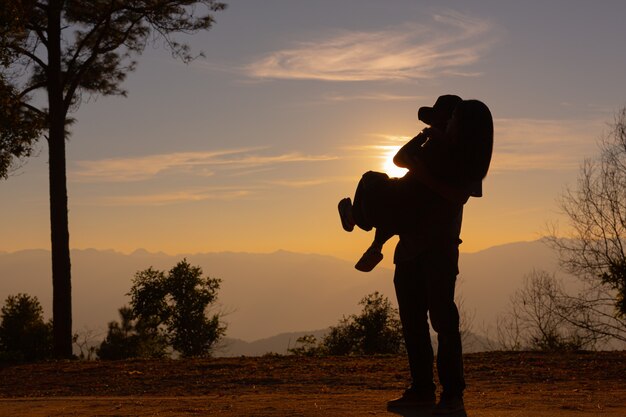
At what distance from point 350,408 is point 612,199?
29.9m

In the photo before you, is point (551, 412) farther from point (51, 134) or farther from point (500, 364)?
point (51, 134)

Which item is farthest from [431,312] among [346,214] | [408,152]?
[408,152]

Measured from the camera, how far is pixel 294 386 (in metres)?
9.79

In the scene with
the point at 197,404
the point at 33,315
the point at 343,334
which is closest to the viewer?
the point at 197,404

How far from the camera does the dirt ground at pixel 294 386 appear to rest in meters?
6.65

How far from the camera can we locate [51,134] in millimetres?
18875

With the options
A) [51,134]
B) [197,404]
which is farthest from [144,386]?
[51,134]

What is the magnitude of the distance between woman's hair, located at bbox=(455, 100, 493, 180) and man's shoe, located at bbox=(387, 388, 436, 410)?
191cm

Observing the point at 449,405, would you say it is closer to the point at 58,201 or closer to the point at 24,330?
the point at 58,201

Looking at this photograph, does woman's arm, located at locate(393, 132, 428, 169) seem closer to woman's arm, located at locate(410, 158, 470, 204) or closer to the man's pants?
woman's arm, located at locate(410, 158, 470, 204)

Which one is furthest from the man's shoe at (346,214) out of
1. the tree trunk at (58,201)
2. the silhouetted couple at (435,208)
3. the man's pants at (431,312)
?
the tree trunk at (58,201)

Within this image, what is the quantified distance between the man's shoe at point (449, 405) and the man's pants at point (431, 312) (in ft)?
0.13

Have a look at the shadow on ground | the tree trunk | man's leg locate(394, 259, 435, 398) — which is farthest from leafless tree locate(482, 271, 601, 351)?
the shadow on ground

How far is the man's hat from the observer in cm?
580
